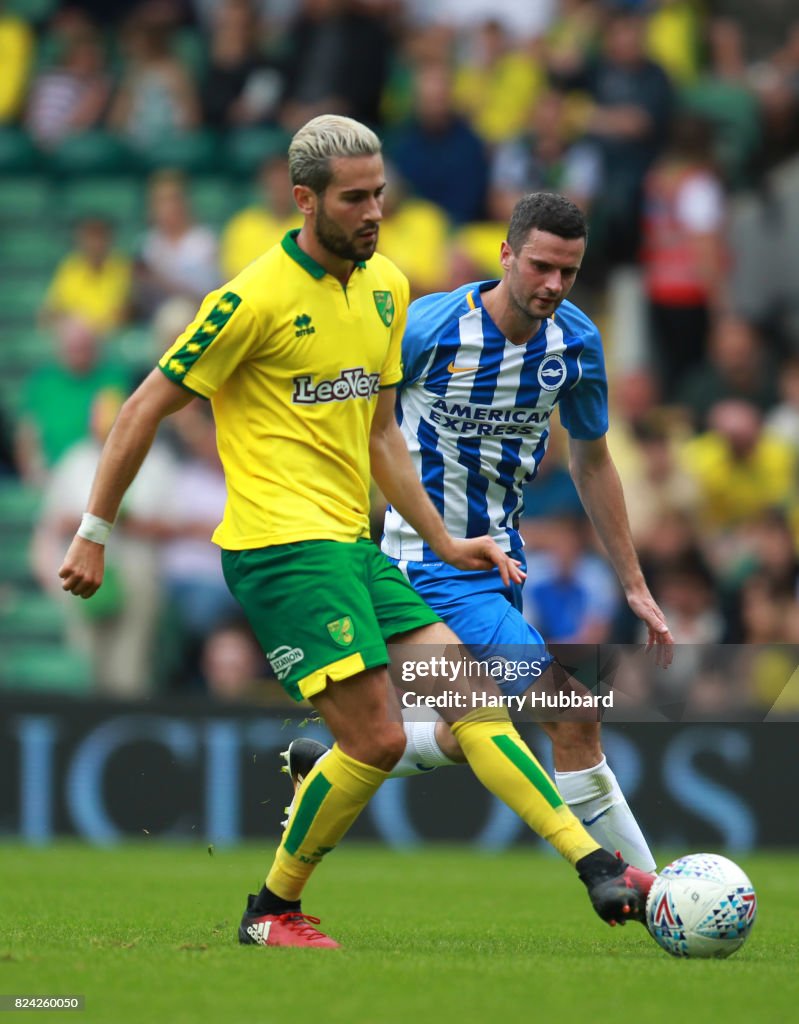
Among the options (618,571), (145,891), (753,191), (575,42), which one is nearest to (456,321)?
→ (618,571)

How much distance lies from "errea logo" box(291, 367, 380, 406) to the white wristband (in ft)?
2.23

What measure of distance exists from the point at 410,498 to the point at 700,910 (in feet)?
4.85

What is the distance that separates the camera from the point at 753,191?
13773 millimetres

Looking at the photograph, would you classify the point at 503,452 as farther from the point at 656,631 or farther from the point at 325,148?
the point at 325,148

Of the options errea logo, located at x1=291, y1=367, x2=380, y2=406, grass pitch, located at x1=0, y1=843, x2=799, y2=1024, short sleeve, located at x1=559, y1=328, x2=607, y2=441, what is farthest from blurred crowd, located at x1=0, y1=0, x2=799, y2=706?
errea logo, located at x1=291, y1=367, x2=380, y2=406

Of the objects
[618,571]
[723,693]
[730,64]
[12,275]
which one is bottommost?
[723,693]

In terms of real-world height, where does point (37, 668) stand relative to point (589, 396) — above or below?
below

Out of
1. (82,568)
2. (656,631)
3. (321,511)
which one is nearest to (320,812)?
(321,511)

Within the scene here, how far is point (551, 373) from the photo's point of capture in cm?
648

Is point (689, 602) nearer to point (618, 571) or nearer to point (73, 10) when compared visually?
point (618, 571)

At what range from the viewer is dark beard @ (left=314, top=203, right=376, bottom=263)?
5.64 m

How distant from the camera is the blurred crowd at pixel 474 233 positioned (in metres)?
11.5

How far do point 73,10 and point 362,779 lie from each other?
521 inches

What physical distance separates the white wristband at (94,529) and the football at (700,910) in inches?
74.3
